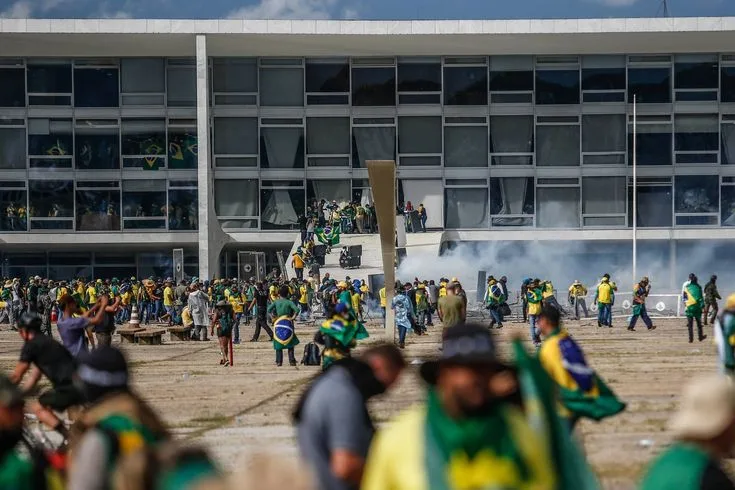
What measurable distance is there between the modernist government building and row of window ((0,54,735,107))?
0.18 feet

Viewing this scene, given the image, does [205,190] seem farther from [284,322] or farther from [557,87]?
[284,322]

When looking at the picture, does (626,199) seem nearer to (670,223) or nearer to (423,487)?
(670,223)

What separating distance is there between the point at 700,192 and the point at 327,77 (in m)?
15.4

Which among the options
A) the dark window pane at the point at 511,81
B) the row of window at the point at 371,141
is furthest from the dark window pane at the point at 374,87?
the dark window pane at the point at 511,81

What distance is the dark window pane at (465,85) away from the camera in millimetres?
53375

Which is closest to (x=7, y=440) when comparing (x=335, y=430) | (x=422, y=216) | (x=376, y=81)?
(x=335, y=430)

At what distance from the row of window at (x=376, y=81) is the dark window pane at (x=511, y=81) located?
4 centimetres

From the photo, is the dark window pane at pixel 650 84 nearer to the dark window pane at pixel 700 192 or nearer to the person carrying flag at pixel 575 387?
the dark window pane at pixel 700 192

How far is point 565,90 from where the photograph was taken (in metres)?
53.2

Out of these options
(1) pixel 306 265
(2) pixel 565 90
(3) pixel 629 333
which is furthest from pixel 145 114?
(3) pixel 629 333

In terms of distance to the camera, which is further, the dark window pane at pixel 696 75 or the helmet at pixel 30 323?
the dark window pane at pixel 696 75

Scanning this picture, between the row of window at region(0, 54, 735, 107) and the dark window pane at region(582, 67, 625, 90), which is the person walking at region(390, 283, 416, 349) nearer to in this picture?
the row of window at region(0, 54, 735, 107)

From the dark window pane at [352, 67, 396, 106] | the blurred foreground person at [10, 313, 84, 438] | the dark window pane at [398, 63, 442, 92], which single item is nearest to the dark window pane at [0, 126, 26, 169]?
the dark window pane at [352, 67, 396, 106]

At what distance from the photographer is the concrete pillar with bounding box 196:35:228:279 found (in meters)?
50.6
